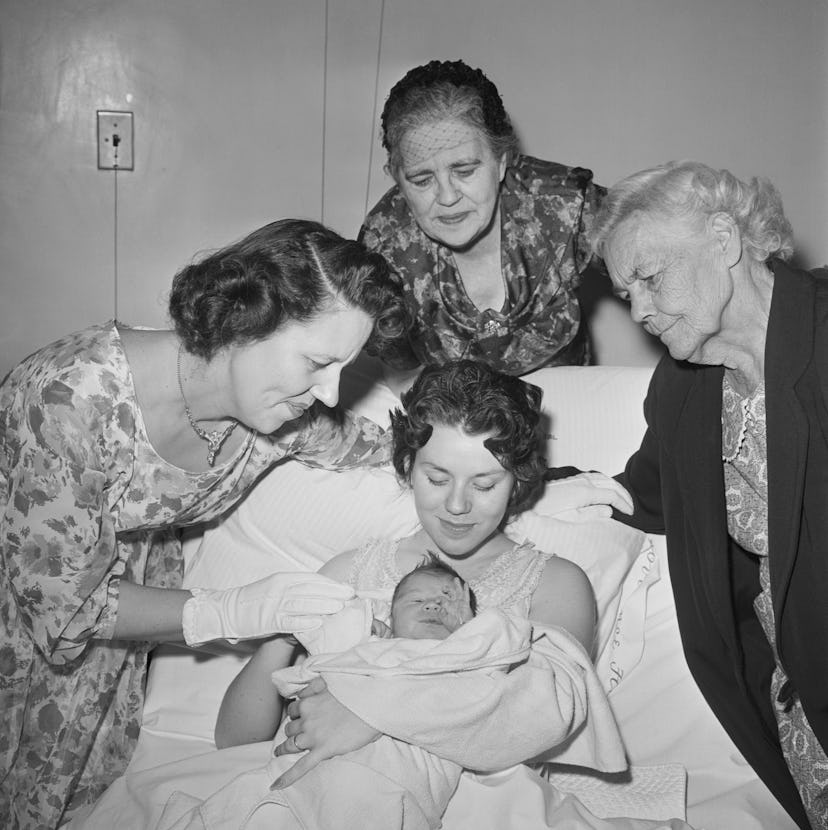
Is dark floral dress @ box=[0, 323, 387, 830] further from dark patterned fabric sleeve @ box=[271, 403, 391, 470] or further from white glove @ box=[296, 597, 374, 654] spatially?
white glove @ box=[296, 597, 374, 654]

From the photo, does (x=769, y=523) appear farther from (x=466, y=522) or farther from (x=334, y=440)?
(x=334, y=440)

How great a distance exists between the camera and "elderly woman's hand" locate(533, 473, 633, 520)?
236 cm

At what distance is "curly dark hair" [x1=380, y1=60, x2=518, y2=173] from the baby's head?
102 cm

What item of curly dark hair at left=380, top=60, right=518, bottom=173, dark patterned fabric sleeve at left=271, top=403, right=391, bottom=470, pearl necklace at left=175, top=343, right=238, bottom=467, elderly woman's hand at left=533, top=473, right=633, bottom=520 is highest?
curly dark hair at left=380, top=60, right=518, bottom=173

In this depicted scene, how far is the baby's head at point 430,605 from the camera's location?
185 centimetres

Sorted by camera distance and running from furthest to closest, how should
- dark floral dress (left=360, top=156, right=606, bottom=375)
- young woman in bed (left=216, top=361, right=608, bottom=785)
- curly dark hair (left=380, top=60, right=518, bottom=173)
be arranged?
dark floral dress (left=360, top=156, right=606, bottom=375), curly dark hair (left=380, top=60, right=518, bottom=173), young woman in bed (left=216, top=361, right=608, bottom=785)

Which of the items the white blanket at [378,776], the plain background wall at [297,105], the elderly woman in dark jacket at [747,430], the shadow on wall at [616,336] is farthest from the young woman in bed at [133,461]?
the shadow on wall at [616,336]

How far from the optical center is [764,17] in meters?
3.15

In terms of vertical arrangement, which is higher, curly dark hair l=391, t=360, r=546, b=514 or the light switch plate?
the light switch plate

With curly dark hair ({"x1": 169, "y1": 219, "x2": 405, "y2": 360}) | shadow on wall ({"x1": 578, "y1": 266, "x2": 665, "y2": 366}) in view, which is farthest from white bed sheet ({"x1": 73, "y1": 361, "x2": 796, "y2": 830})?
shadow on wall ({"x1": 578, "y1": 266, "x2": 665, "y2": 366})

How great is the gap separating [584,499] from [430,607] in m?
0.65

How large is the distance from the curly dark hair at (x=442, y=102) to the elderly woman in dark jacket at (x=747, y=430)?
0.54 metres

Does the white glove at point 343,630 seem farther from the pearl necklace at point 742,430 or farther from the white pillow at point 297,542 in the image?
the pearl necklace at point 742,430

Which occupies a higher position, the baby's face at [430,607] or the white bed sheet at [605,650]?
the baby's face at [430,607]
